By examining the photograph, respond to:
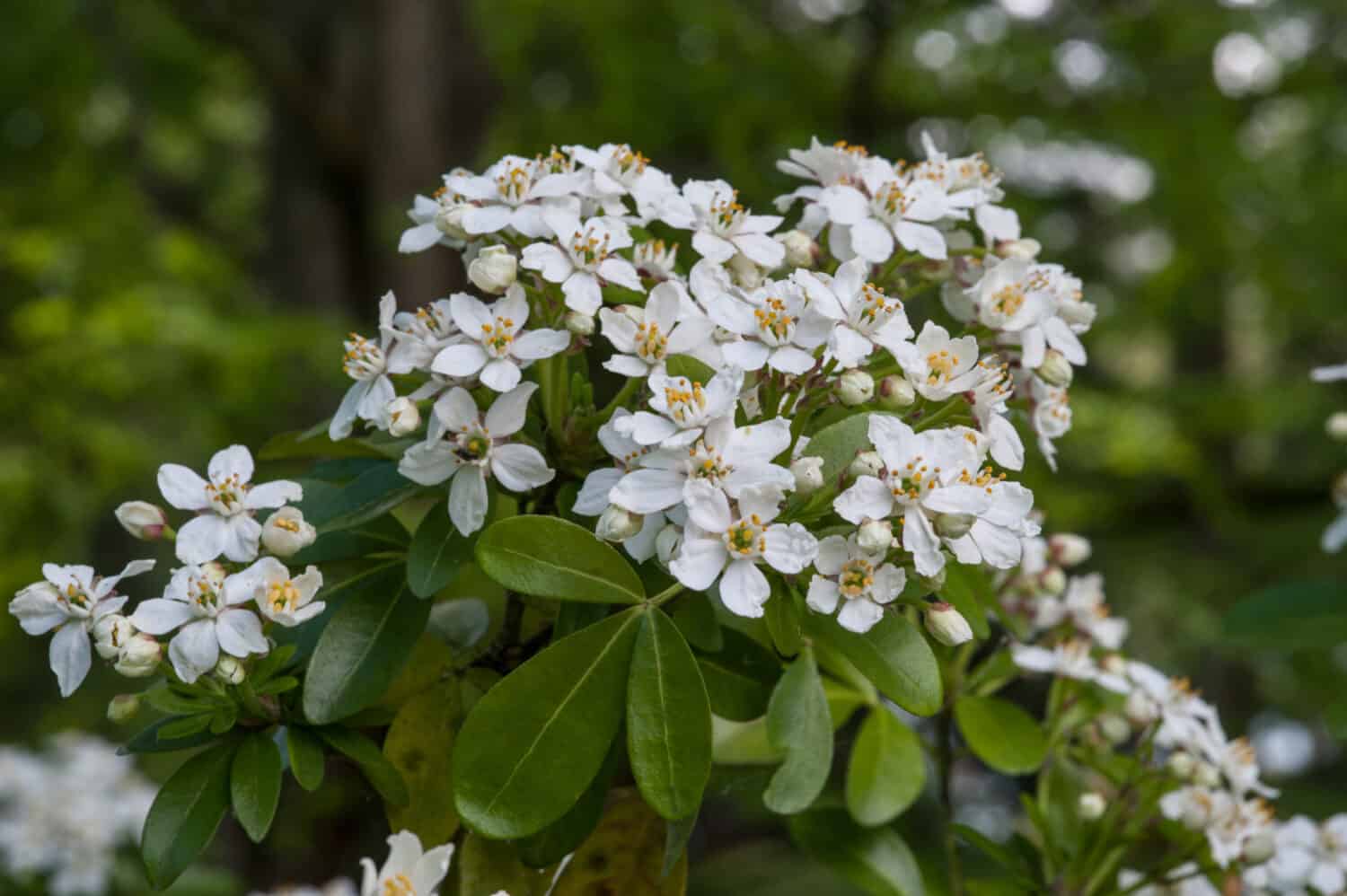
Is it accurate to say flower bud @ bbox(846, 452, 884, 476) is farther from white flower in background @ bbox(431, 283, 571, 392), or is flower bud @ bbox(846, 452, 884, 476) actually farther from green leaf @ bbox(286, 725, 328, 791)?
green leaf @ bbox(286, 725, 328, 791)

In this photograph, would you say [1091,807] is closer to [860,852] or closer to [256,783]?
[860,852]

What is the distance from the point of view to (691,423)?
80cm

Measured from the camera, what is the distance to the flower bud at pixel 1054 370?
3.23 ft

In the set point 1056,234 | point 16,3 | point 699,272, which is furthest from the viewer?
point 1056,234

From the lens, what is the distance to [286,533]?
2.77 ft

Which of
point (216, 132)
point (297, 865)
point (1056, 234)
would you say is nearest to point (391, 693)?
point (297, 865)

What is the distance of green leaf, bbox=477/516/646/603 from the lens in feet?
2.64

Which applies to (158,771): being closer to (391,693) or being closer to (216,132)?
(391,693)

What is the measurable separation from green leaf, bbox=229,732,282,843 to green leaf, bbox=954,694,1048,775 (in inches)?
25.6

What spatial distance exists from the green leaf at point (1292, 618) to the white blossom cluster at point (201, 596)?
3.63 feet

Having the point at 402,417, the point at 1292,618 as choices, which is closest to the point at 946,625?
the point at 402,417

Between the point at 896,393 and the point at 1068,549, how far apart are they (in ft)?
1.58

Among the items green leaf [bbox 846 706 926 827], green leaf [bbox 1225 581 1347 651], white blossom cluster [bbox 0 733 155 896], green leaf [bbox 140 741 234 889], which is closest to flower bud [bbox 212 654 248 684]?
green leaf [bbox 140 741 234 889]

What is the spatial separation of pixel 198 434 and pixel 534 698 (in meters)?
3.65
